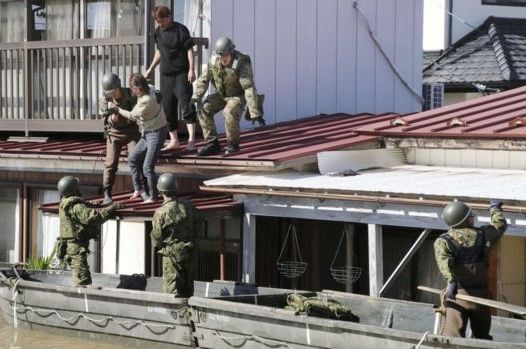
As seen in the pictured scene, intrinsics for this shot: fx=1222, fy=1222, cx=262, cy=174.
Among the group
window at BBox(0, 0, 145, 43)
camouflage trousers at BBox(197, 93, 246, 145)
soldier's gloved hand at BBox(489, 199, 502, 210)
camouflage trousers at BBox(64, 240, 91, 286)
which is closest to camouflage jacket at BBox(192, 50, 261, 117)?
camouflage trousers at BBox(197, 93, 246, 145)

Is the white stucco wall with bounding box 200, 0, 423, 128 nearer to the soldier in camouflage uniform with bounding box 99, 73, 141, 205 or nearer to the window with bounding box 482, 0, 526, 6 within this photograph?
the soldier in camouflage uniform with bounding box 99, 73, 141, 205

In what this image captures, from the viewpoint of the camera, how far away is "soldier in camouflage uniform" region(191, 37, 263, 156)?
1598cm

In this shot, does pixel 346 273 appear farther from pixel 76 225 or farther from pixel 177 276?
pixel 76 225

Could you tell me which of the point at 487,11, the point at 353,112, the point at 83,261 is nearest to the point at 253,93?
the point at 83,261

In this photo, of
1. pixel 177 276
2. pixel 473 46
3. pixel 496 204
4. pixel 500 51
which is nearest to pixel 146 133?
pixel 177 276

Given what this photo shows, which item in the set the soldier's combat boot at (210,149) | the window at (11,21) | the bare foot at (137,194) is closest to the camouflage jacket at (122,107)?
the bare foot at (137,194)

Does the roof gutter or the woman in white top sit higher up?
the woman in white top

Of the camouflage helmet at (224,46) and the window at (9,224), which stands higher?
the camouflage helmet at (224,46)

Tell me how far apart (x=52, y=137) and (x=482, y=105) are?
23.8ft

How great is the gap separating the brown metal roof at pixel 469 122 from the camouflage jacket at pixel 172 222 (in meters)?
3.53

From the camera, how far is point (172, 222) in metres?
14.0

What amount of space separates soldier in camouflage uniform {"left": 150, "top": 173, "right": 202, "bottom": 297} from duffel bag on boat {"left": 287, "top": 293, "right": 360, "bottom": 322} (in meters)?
1.31

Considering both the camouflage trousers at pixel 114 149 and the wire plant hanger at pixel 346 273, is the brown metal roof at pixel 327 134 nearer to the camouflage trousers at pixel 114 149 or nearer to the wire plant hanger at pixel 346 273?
the camouflage trousers at pixel 114 149

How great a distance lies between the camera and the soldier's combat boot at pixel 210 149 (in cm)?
1619
